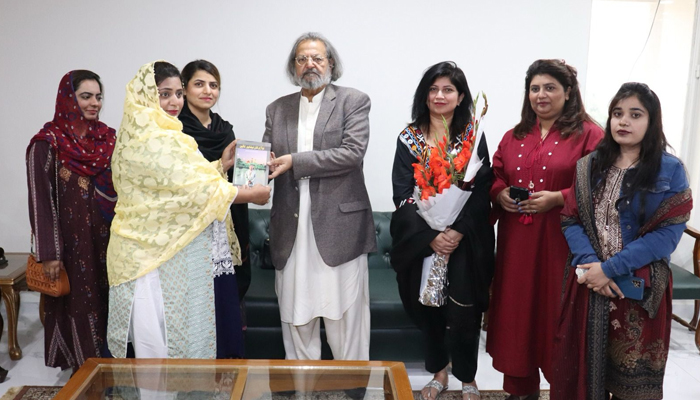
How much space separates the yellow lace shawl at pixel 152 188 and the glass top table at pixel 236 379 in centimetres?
32

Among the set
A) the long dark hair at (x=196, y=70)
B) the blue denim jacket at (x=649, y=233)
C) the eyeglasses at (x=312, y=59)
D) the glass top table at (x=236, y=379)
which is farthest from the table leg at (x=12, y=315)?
the blue denim jacket at (x=649, y=233)

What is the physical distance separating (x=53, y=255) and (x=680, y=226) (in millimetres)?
2561

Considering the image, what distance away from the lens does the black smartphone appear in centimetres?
227

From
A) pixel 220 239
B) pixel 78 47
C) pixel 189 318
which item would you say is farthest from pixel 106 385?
pixel 78 47

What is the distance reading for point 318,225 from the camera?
2.43m

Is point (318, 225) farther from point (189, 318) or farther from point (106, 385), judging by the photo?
point (106, 385)

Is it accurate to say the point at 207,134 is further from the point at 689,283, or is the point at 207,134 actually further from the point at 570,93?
the point at 689,283

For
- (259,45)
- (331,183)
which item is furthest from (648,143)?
(259,45)

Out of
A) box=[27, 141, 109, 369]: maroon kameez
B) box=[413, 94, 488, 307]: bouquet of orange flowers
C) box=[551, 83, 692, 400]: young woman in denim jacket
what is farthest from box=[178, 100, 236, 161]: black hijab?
box=[551, 83, 692, 400]: young woman in denim jacket

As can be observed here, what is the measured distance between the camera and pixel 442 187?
7.47 feet

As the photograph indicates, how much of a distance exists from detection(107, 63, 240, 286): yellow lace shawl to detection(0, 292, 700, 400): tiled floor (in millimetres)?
1372

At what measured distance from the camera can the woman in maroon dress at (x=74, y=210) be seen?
2.48 metres

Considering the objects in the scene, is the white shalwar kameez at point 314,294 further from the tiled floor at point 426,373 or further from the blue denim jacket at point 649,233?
the blue denim jacket at point 649,233

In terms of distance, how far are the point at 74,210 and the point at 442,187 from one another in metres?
1.65
